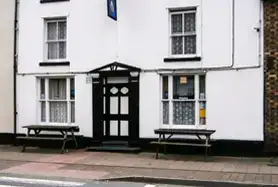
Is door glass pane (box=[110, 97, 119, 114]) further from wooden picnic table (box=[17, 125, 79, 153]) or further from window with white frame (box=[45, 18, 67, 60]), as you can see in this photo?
window with white frame (box=[45, 18, 67, 60])

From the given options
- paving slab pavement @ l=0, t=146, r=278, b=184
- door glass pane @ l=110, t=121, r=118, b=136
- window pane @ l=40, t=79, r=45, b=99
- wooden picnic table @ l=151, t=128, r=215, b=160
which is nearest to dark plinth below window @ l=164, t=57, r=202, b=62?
wooden picnic table @ l=151, t=128, r=215, b=160

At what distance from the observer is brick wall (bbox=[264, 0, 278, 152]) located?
41.2 ft

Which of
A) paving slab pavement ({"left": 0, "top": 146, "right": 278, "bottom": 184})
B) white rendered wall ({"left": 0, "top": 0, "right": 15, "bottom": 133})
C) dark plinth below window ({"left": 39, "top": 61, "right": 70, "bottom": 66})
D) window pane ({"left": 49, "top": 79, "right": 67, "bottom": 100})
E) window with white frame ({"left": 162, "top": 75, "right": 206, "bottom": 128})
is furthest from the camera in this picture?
white rendered wall ({"left": 0, "top": 0, "right": 15, "bottom": 133})

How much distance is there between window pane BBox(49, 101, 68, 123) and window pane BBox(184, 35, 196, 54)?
196 inches

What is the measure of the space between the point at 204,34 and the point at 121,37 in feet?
9.66

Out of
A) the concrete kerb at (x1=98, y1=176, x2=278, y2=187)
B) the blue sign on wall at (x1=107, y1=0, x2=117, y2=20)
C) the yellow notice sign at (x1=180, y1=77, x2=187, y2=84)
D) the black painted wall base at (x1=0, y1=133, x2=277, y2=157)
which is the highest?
the blue sign on wall at (x1=107, y1=0, x2=117, y2=20)

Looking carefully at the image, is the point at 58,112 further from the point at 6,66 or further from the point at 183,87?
the point at 183,87

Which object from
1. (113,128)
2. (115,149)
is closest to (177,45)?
(113,128)

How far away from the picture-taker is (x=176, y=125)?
14.0 meters

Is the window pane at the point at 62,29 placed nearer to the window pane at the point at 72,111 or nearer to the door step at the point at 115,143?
the window pane at the point at 72,111

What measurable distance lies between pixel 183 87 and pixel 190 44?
1.47m

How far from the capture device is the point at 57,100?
50.8 feet

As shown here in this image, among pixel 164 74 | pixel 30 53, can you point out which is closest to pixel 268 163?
pixel 164 74

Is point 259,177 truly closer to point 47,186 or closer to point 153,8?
point 47,186
